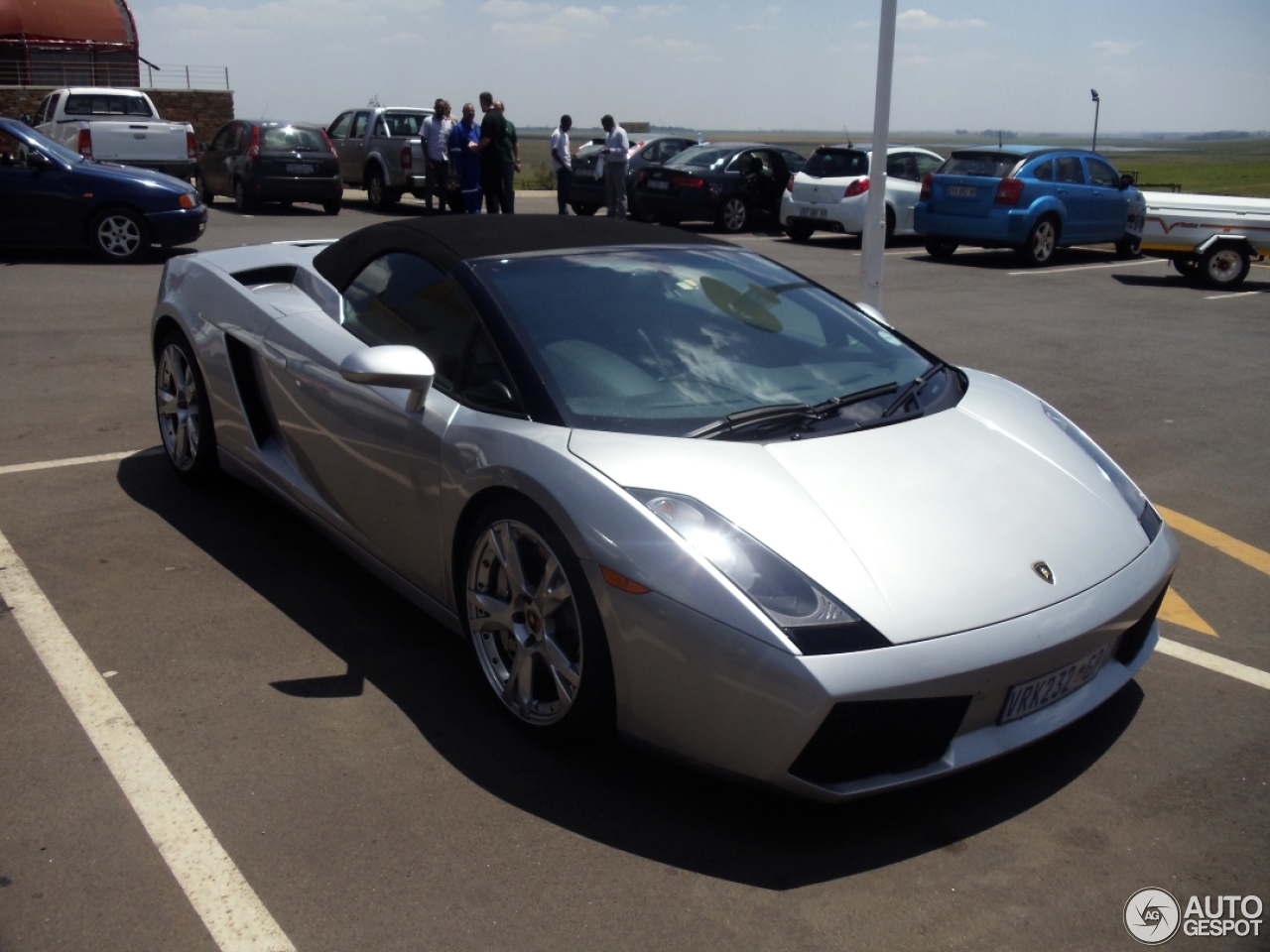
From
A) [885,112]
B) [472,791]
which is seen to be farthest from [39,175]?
[472,791]

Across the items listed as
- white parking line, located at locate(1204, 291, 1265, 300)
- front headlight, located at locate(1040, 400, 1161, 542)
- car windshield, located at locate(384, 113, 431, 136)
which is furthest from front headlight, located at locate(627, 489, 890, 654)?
car windshield, located at locate(384, 113, 431, 136)

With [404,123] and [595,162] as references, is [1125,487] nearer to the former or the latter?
[595,162]

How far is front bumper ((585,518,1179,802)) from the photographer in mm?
2734

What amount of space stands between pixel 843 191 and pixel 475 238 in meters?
14.3

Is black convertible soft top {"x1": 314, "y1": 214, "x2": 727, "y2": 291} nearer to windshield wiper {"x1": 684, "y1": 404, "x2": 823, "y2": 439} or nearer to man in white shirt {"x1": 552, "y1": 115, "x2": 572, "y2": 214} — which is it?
windshield wiper {"x1": 684, "y1": 404, "x2": 823, "y2": 439}

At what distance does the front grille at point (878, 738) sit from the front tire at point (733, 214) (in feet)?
55.9

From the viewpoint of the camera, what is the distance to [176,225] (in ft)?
42.4

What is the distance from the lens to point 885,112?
7.64 m

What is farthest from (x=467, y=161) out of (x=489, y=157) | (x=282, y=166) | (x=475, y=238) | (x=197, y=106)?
(x=197, y=106)

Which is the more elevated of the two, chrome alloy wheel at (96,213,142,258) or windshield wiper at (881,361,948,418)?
windshield wiper at (881,361,948,418)

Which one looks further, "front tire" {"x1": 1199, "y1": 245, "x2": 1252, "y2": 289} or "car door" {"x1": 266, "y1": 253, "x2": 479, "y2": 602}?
"front tire" {"x1": 1199, "y1": 245, "x2": 1252, "y2": 289}

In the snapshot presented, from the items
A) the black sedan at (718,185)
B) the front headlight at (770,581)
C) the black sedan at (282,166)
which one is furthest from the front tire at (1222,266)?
the front headlight at (770,581)

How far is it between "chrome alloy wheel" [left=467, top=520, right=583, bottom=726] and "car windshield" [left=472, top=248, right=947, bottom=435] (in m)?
0.40

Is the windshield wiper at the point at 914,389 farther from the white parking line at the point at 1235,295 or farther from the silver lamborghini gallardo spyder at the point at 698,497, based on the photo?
the white parking line at the point at 1235,295
